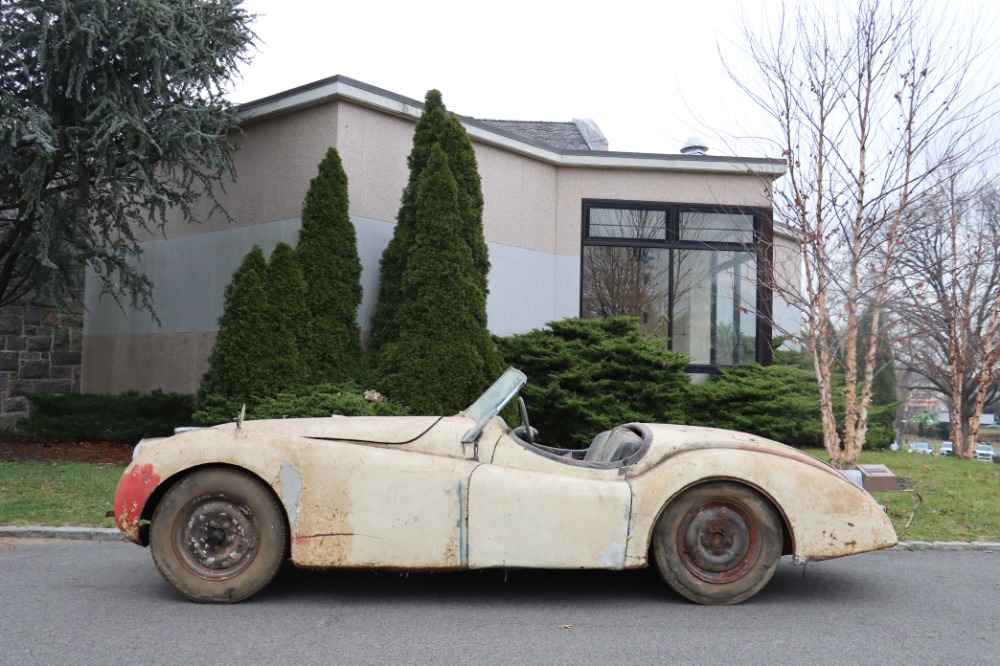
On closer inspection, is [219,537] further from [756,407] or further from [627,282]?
[627,282]

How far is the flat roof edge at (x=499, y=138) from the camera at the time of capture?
1165 centimetres

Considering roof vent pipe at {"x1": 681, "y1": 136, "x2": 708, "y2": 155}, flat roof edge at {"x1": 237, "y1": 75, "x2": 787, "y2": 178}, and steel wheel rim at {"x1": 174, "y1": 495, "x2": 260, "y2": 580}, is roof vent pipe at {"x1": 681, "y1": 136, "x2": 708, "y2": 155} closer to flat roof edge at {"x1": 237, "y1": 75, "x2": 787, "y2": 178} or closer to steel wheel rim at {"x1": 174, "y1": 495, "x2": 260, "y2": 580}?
flat roof edge at {"x1": 237, "y1": 75, "x2": 787, "y2": 178}

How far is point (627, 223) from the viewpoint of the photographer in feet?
49.2

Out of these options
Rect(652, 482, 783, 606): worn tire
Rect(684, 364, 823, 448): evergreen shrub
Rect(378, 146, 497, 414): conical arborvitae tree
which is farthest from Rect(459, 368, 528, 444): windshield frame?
Rect(684, 364, 823, 448): evergreen shrub

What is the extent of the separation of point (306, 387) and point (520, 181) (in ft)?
18.3

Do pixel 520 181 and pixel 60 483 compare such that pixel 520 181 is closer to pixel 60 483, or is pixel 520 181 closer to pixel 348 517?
pixel 60 483

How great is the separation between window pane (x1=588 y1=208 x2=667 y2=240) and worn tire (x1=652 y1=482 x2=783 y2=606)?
33.5 feet

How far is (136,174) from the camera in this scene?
37.1ft

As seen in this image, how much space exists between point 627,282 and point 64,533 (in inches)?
413

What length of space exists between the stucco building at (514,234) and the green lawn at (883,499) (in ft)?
11.1

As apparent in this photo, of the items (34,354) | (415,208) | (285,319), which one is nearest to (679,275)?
Answer: (415,208)

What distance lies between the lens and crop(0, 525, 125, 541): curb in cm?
687

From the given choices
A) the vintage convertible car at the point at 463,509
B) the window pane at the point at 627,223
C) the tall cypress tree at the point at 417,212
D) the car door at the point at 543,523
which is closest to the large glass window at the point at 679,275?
the window pane at the point at 627,223

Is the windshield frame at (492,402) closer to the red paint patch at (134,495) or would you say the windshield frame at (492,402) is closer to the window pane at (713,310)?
the red paint patch at (134,495)
